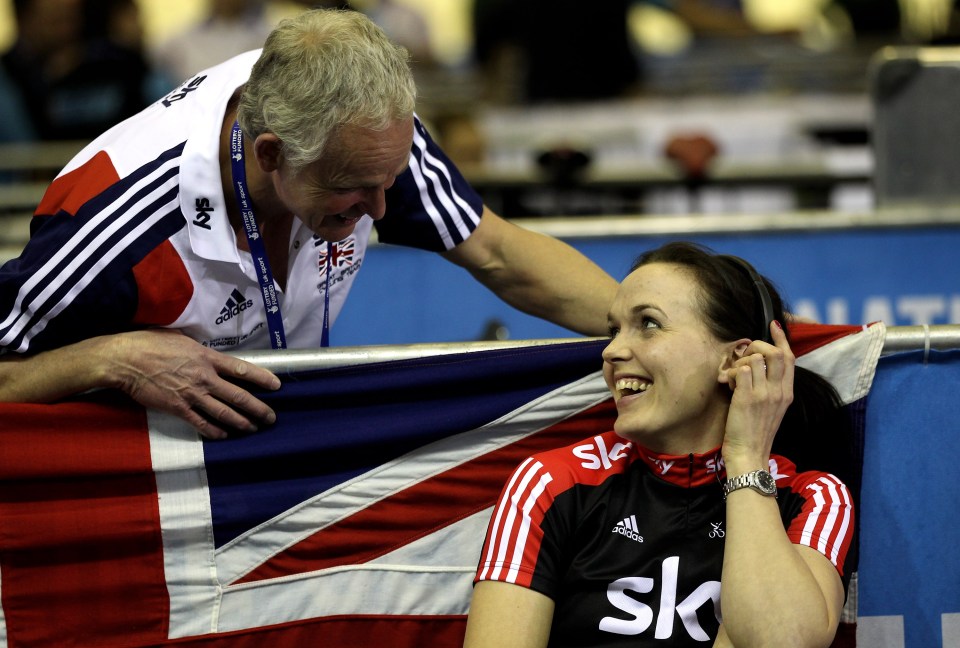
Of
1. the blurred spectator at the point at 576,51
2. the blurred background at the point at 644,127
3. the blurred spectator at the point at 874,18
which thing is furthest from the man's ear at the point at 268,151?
the blurred spectator at the point at 874,18

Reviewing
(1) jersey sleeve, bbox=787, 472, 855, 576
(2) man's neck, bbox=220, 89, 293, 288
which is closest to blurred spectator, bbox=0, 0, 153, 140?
(2) man's neck, bbox=220, 89, 293, 288

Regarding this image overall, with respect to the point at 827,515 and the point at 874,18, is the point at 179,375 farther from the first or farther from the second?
the point at 874,18

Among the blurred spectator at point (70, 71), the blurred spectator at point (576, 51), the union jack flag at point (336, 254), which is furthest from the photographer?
the blurred spectator at point (576, 51)

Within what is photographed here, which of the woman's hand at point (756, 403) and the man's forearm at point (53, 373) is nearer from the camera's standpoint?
the woman's hand at point (756, 403)

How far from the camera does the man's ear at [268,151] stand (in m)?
2.19

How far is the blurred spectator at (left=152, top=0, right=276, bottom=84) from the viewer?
745 centimetres

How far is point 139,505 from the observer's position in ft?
7.49

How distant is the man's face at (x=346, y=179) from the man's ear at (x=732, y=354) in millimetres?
691

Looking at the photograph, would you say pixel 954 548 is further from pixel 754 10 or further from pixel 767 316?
pixel 754 10

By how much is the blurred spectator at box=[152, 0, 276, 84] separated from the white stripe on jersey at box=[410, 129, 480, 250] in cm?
495

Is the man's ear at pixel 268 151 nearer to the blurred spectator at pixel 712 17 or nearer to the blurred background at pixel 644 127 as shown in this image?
the blurred background at pixel 644 127

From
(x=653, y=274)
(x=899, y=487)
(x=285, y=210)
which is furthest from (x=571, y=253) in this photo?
(x=899, y=487)

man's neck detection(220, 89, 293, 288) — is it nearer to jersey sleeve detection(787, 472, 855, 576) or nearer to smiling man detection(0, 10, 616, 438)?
smiling man detection(0, 10, 616, 438)

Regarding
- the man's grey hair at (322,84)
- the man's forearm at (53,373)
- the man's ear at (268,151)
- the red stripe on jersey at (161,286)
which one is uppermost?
the man's grey hair at (322,84)
